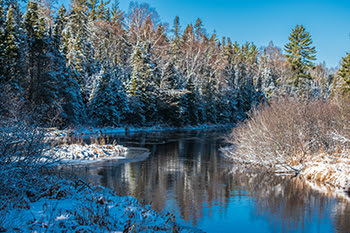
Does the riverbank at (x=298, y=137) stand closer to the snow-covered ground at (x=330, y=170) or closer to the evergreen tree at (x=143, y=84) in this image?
the snow-covered ground at (x=330, y=170)

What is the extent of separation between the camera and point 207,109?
55156 millimetres

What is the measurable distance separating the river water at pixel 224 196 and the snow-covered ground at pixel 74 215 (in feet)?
5.92

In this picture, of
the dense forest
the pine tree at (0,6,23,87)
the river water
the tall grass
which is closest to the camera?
the river water

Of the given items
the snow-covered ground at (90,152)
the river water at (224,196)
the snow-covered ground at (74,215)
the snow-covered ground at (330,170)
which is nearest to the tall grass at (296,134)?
the snow-covered ground at (330,170)

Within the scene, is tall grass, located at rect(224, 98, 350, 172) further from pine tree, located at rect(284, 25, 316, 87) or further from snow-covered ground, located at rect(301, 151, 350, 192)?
pine tree, located at rect(284, 25, 316, 87)

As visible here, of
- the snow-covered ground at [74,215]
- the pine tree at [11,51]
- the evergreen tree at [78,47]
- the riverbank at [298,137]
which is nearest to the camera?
the snow-covered ground at [74,215]

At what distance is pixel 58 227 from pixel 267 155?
45.9ft

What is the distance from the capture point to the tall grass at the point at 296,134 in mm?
16406

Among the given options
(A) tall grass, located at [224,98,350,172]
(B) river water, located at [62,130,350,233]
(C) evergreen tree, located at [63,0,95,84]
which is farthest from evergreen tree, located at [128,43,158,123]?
(A) tall grass, located at [224,98,350,172]

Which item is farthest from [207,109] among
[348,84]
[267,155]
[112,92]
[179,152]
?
[267,155]

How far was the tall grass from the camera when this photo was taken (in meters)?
16.4

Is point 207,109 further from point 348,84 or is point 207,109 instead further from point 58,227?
point 58,227

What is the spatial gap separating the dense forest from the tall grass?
13.8 ft

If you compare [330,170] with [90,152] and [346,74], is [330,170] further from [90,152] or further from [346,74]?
[346,74]
